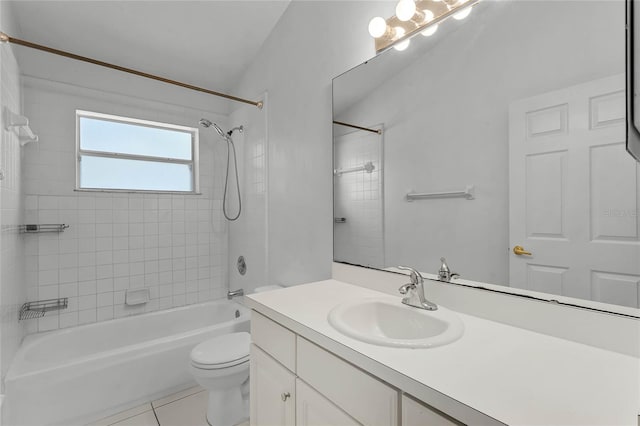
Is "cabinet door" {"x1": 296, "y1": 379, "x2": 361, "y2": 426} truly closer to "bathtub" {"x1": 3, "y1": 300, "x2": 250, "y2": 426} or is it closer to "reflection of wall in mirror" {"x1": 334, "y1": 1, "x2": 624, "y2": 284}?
"reflection of wall in mirror" {"x1": 334, "y1": 1, "x2": 624, "y2": 284}

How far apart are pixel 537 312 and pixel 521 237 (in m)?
0.24

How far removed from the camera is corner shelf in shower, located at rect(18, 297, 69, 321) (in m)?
2.06

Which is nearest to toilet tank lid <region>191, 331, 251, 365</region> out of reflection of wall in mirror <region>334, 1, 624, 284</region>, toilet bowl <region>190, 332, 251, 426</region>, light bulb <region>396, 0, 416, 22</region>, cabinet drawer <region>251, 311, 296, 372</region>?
toilet bowl <region>190, 332, 251, 426</region>

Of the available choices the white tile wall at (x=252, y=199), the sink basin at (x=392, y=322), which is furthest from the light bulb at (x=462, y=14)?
the white tile wall at (x=252, y=199)

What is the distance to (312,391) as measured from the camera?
95 cm

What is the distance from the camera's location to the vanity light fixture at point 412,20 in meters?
1.17

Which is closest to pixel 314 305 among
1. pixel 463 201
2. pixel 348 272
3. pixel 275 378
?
pixel 275 378

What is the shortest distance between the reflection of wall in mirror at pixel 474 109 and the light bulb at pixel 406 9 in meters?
0.13

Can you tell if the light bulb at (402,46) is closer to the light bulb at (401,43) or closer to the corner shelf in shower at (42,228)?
the light bulb at (401,43)

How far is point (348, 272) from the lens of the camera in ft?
5.31

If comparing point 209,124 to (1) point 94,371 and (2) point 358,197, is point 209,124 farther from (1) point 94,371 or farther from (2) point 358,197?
(1) point 94,371

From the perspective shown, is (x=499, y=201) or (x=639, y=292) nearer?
(x=639, y=292)

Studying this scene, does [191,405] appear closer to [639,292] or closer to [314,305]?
[314,305]

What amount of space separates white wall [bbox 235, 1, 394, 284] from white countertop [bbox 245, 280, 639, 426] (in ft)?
3.19
